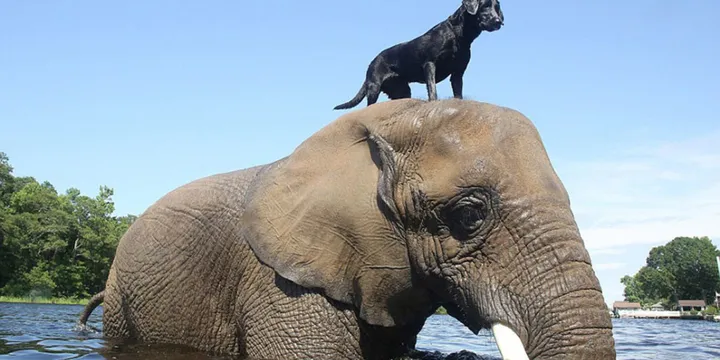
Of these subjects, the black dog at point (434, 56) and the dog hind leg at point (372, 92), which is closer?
the black dog at point (434, 56)

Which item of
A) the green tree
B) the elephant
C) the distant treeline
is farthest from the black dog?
the green tree

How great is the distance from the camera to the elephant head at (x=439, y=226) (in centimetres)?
334

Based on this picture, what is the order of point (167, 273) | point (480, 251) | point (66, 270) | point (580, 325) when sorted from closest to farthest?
point (580, 325), point (480, 251), point (167, 273), point (66, 270)

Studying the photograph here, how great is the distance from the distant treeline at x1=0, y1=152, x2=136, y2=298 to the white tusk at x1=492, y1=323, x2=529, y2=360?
58.3m

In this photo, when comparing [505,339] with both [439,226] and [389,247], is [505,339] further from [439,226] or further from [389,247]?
[389,247]

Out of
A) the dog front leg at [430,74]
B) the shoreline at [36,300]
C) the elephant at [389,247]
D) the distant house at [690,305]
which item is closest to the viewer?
the elephant at [389,247]

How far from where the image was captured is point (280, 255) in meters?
4.38

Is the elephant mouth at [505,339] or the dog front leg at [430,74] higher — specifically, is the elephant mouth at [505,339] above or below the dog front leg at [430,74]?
below

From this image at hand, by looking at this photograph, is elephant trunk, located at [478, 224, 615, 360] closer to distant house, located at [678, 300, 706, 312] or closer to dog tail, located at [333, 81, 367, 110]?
dog tail, located at [333, 81, 367, 110]

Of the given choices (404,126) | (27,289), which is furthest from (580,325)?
(27,289)

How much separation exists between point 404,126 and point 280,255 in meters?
1.17

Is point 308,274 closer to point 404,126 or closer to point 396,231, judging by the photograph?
point 396,231

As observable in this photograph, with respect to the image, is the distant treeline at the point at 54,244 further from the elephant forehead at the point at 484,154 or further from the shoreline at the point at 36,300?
the elephant forehead at the point at 484,154

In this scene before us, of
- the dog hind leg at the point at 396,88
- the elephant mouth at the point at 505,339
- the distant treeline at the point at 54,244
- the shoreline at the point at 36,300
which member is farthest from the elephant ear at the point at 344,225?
the distant treeline at the point at 54,244
